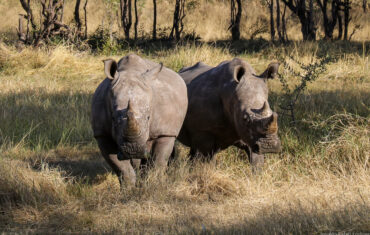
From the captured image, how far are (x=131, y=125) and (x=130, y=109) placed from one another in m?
0.15

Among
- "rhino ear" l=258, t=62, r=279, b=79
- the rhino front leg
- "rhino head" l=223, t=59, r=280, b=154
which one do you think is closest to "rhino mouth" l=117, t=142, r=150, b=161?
the rhino front leg

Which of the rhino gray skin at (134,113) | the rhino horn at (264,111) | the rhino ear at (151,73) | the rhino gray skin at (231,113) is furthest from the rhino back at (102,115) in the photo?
the rhino horn at (264,111)

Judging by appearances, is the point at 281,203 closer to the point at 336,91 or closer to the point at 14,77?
the point at 336,91

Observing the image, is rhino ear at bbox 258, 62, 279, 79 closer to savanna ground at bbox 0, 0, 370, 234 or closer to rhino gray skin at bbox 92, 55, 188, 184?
rhino gray skin at bbox 92, 55, 188, 184

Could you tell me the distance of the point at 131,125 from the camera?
4.32 metres

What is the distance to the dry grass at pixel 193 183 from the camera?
415 centimetres

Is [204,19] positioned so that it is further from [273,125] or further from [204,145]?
[273,125]

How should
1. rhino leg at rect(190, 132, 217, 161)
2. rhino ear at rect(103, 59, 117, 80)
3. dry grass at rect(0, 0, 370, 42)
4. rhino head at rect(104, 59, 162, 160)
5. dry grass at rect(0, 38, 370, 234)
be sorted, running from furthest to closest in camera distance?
dry grass at rect(0, 0, 370, 42) → rhino leg at rect(190, 132, 217, 161) → rhino ear at rect(103, 59, 117, 80) → rhino head at rect(104, 59, 162, 160) → dry grass at rect(0, 38, 370, 234)

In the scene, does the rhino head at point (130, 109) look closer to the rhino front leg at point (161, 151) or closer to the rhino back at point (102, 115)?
the rhino back at point (102, 115)

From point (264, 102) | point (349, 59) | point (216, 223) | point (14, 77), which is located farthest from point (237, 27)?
point (216, 223)

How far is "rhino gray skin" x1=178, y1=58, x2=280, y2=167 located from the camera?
504 centimetres

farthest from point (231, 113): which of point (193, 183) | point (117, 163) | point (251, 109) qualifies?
point (117, 163)

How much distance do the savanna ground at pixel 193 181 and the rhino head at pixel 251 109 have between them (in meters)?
0.39

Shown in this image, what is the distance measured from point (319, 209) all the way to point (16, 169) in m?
2.74
